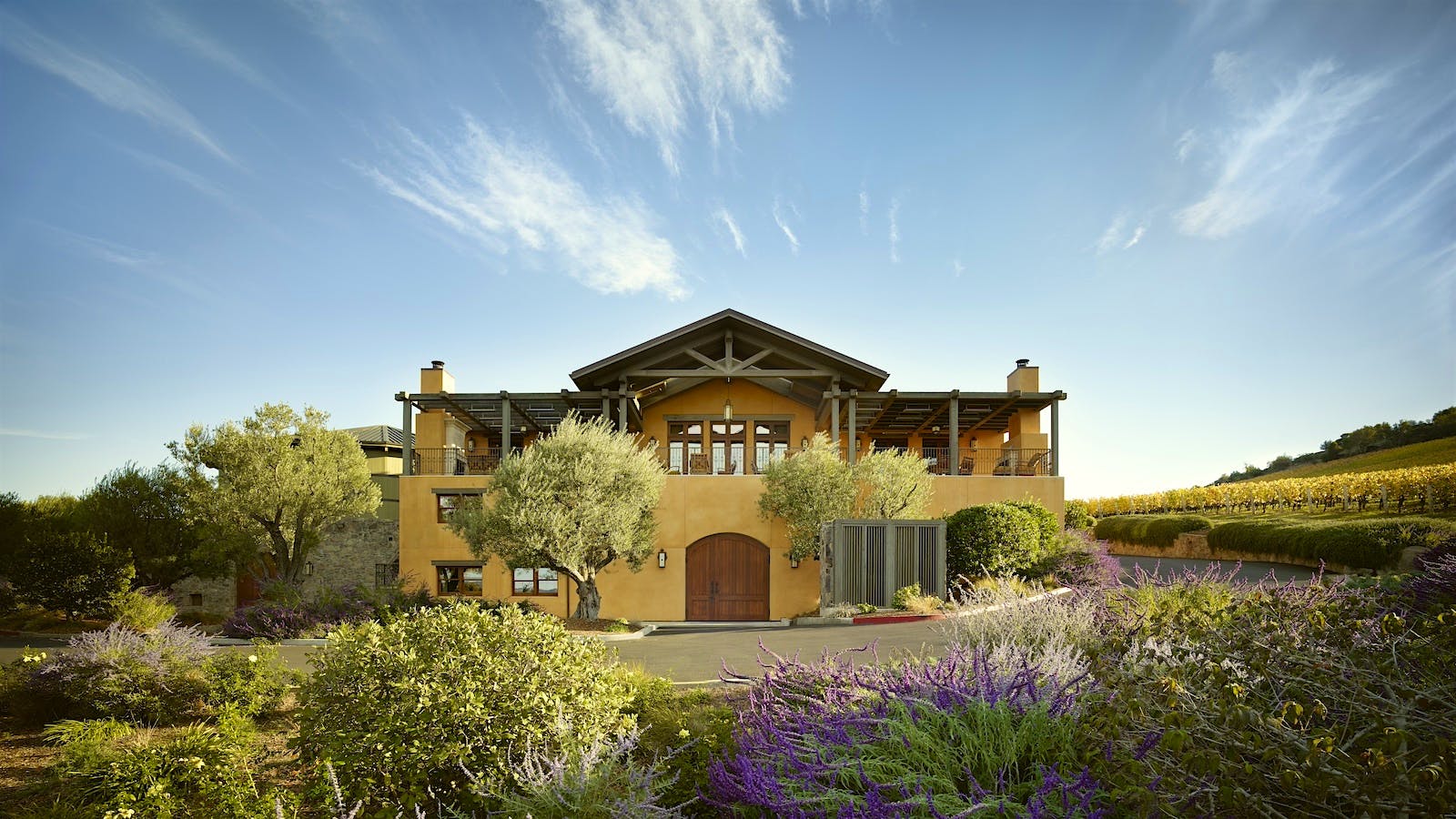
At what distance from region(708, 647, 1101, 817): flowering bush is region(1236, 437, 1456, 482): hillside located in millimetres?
26781

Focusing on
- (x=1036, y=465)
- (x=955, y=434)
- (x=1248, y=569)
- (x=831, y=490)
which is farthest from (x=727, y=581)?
(x=1248, y=569)

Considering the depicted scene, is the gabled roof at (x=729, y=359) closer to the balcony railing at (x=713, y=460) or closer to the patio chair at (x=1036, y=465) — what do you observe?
the balcony railing at (x=713, y=460)

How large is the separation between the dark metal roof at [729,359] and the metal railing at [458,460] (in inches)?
136

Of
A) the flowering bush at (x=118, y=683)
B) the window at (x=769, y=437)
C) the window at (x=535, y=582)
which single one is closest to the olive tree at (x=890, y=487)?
the window at (x=769, y=437)

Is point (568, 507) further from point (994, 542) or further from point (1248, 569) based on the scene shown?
point (1248, 569)

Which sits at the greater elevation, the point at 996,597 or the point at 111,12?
the point at 111,12

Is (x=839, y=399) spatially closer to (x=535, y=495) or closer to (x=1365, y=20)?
(x=535, y=495)

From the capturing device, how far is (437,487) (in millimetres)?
20219

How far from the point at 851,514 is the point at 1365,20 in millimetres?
13083

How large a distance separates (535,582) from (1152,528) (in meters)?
24.1

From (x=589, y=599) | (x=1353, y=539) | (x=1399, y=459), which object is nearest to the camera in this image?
(x=1353, y=539)

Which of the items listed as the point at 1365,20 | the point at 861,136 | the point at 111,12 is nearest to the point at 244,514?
the point at 111,12

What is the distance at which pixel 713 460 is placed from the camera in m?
21.0

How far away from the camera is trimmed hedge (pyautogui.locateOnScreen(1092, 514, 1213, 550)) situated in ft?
88.7
